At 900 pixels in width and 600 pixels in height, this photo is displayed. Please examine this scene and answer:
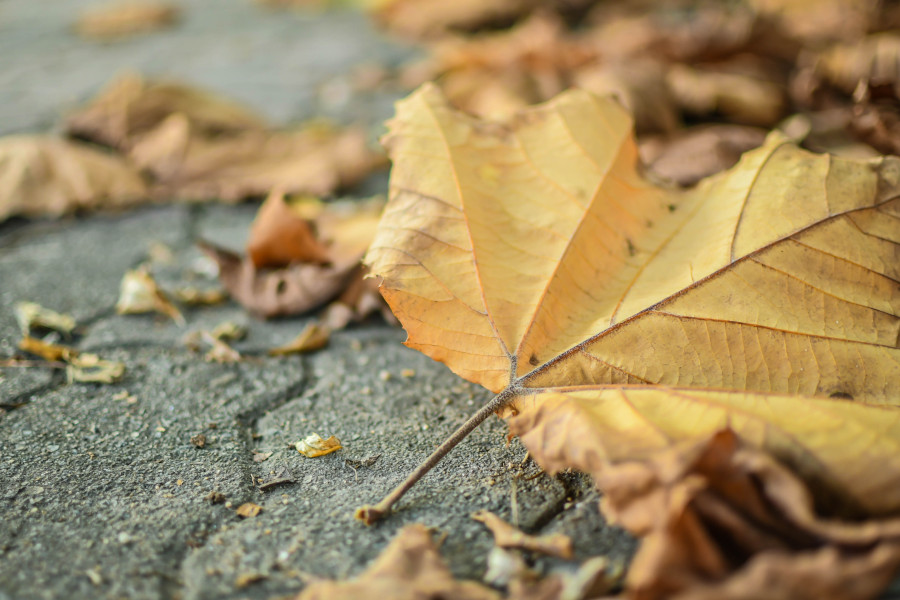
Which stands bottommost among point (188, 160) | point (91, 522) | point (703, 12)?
point (91, 522)

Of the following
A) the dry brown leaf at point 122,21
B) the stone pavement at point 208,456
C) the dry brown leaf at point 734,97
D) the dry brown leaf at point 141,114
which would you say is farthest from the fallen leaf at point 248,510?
the dry brown leaf at point 122,21

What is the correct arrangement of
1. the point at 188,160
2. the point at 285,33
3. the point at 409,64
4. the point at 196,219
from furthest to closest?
1. the point at 285,33
2. the point at 409,64
3. the point at 188,160
4. the point at 196,219

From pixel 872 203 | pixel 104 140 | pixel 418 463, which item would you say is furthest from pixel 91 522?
pixel 104 140

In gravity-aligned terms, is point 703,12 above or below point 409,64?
above

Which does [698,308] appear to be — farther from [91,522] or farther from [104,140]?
[104,140]

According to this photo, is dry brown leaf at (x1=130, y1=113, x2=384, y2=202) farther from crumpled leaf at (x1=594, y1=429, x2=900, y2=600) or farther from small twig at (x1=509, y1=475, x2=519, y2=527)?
crumpled leaf at (x1=594, y1=429, x2=900, y2=600)
